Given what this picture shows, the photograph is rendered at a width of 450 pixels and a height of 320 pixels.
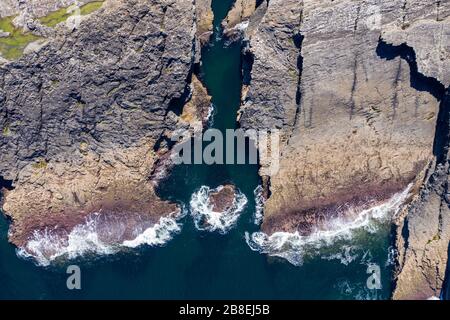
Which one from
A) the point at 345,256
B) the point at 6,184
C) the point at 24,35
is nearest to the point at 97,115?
the point at 24,35

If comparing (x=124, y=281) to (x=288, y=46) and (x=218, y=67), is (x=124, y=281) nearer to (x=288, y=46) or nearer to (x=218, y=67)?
(x=218, y=67)

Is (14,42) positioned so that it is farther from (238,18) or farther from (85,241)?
(238,18)

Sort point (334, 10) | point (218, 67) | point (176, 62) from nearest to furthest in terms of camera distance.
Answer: point (334, 10)
point (176, 62)
point (218, 67)

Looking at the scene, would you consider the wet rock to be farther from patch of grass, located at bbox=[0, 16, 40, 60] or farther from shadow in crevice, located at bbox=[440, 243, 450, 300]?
patch of grass, located at bbox=[0, 16, 40, 60]

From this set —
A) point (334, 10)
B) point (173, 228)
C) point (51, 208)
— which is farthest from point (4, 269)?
point (334, 10)

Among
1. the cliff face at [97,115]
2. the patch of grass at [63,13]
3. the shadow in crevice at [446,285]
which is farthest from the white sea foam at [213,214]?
the patch of grass at [63,13]

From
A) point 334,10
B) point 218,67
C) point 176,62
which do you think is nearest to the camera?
point 334,10

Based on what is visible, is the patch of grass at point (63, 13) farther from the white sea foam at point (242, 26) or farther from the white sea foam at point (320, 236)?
the white sea foam at point (320, 236)
